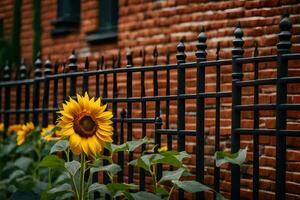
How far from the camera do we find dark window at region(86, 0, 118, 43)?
8.32m

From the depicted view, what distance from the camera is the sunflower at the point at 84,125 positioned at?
3.44 meters

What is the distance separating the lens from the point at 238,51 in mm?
4043

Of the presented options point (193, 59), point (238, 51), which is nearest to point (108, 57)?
Answer: point (193, 59)

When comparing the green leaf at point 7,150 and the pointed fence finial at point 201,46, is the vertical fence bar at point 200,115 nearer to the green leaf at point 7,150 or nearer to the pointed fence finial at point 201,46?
the pointed fence finial at point 201,46

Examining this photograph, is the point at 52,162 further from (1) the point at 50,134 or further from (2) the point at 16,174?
(2) the point at 16,174

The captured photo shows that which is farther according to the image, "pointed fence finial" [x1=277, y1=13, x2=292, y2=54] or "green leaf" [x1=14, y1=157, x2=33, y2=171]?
"green leaf" [x1=14, y1=157, x2=33, y2=171]

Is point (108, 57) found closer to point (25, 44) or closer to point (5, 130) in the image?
point (5, 130)

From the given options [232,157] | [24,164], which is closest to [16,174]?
[24,164]

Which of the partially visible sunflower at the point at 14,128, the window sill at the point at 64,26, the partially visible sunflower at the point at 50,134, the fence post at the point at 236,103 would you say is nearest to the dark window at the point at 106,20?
the window sill at the point at 64,26

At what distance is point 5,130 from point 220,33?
261 cm

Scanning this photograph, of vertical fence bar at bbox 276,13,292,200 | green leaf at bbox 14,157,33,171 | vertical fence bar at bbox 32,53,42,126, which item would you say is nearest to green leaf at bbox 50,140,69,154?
vertical fence bar at bbox 276,13,292,200

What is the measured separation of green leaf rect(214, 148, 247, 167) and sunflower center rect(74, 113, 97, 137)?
2.33 feet

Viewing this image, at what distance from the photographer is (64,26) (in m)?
9.00

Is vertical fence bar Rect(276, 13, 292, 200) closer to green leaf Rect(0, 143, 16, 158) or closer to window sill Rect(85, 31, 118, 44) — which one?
green leaf Rect(0, 143, 16, 158)
